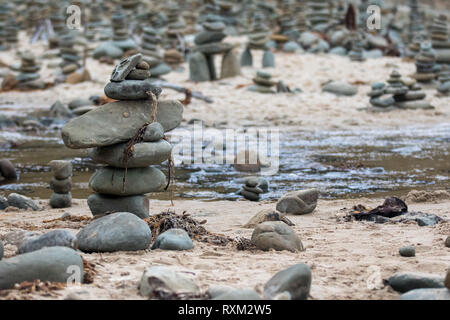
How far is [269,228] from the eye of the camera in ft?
18.3

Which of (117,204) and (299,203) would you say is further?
(299,203)

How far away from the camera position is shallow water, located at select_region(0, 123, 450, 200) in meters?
9.02

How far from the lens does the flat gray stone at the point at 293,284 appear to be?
13.1ft

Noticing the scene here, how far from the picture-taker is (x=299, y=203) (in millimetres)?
7320

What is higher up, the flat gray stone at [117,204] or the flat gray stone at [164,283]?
the flat gray stone at [164,283]

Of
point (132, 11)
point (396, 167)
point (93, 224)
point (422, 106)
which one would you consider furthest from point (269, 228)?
point (132, 11)

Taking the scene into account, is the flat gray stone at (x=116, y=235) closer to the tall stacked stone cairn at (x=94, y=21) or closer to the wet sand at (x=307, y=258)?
the wet sand at (x=307, y=258)

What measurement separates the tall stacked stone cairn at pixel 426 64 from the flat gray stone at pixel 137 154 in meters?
13.3

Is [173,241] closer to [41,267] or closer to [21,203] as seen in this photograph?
[41,267]

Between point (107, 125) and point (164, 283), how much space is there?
256 centimetres

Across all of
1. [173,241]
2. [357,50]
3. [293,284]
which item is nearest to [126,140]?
[173,241]

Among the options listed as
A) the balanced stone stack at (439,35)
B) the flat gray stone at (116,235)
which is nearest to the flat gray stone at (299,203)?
the flat gray stone at (116,235)

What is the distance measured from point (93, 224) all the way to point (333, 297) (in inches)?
84.2

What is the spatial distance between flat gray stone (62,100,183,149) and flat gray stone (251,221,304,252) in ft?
5.48
